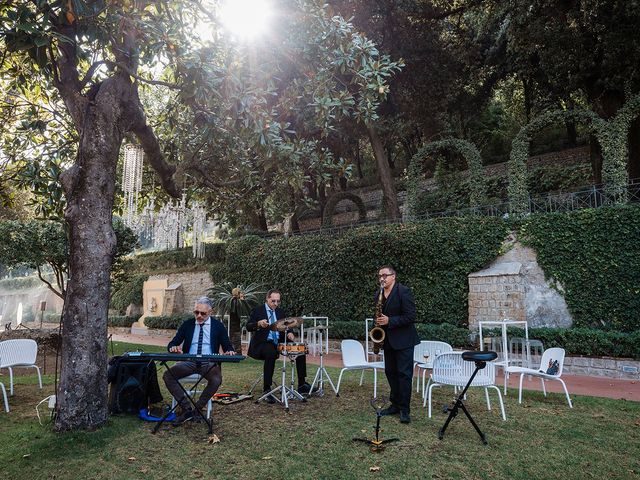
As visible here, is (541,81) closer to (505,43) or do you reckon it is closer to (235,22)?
(505,43)

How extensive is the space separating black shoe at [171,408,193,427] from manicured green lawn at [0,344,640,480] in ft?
Result: 0.31

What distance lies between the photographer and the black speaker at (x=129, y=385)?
5.21 meters

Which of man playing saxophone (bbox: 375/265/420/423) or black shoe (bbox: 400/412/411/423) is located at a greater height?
man playing saxophone (bbox: 375/265/420/423)

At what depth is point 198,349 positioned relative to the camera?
538 centimetres

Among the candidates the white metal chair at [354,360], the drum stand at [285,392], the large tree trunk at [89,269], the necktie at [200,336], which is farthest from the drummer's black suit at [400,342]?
the large tree trunk at [89,269]

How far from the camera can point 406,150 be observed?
27.0 metres

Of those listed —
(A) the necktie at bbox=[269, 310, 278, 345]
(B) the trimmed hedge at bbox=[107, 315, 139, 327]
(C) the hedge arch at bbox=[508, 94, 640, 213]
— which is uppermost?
(C) the hedge arch at bbox=[508, 94, 640, 213]

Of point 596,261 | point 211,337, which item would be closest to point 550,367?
point 211,337

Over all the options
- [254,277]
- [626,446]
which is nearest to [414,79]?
[254,277]

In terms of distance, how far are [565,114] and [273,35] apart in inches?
369

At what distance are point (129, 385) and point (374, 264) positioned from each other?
30.2ft

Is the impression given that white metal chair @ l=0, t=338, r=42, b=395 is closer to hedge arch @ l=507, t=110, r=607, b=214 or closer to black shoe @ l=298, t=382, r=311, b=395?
black shoe @ l=298, t=382, r=311, b=395

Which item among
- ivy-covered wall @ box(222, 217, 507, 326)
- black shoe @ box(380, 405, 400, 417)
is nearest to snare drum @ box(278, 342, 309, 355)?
black shoe @ box(380, 405, 400, 417)

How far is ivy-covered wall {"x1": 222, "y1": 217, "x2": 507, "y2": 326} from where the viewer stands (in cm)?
1195
